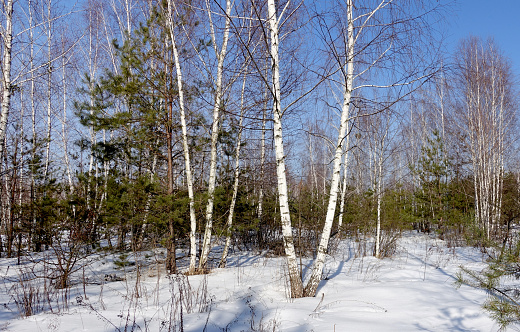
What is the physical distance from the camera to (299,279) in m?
4.47

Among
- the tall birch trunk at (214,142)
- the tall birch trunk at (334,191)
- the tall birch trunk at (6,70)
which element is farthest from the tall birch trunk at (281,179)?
the tall birch trunk at (6,70)

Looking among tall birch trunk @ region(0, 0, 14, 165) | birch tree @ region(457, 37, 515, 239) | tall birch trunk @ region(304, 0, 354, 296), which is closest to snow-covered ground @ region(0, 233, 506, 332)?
tall birch trunk @ region(304, 0, 354, 296)

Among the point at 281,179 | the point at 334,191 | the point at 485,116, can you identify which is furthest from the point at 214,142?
the point at 485,116

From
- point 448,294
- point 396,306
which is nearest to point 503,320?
point 396,306

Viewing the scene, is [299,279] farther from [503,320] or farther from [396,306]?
[503,320]

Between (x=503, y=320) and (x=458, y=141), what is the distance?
12769mm

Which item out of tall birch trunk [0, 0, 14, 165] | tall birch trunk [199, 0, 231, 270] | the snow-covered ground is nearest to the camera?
the snow-covered ground

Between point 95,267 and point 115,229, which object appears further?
point 95,267

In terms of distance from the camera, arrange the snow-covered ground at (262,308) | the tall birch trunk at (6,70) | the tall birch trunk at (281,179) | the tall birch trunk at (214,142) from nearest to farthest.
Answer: the snow-covered ground at (262,308) < the tall birch trunk at (281,179) < the tall birch trunk at (6,70) < the tall birch trunk at (214,142)

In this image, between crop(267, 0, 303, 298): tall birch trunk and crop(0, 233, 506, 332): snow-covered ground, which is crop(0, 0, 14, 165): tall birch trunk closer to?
crop(0, 233, 506, 332): snow-covered ground

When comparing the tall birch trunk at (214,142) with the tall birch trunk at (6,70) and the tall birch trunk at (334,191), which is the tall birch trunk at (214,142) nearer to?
the tall birch trunk at (334,191)

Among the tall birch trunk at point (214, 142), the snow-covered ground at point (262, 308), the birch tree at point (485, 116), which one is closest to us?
the snow-covered ground at point (262, 308)

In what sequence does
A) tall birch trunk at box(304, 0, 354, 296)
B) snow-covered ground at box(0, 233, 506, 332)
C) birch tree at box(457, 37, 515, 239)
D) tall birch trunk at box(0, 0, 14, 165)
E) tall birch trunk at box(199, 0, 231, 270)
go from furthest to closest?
1. birch tree at box(457, 37, 515, 239)
2. tall birch trunk at box(199, 0, 231, 270)
3. tall birch trunk at box(0, 0, 14, 165)
4. tall birch trunk at box(304, 0, 354, 296)
5. snow-covered ground at box(0, 233, 506, 332)

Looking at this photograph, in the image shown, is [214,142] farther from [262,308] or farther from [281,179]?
[262,308]
